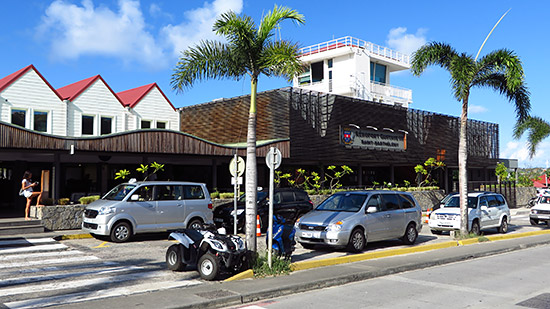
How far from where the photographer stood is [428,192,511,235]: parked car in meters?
17.8

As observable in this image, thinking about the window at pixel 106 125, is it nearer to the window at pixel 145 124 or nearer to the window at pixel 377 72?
the window at pixel 145 124

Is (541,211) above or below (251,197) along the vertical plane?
below

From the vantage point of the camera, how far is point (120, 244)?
14.2 metres

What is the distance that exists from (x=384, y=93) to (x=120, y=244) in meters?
32.2

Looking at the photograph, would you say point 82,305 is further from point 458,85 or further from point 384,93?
point 384,93

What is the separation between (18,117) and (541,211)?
26.4 meters

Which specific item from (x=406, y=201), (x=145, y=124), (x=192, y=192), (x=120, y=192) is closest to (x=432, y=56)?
(x=406, y=201)

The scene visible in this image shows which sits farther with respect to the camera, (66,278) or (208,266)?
(66,278)

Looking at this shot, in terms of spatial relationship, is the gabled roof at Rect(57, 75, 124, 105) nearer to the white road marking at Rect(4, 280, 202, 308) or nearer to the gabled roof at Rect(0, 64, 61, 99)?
the gabled roof at Rect(0, 64, 61, 99)

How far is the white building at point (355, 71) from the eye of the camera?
3950 centimetres

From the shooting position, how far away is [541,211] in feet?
74.4

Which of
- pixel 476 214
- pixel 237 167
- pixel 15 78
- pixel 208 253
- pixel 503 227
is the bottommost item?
pixel 503 227

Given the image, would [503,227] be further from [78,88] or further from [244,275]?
[78,88]

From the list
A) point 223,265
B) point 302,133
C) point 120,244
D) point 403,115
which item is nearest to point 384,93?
point 403,115
